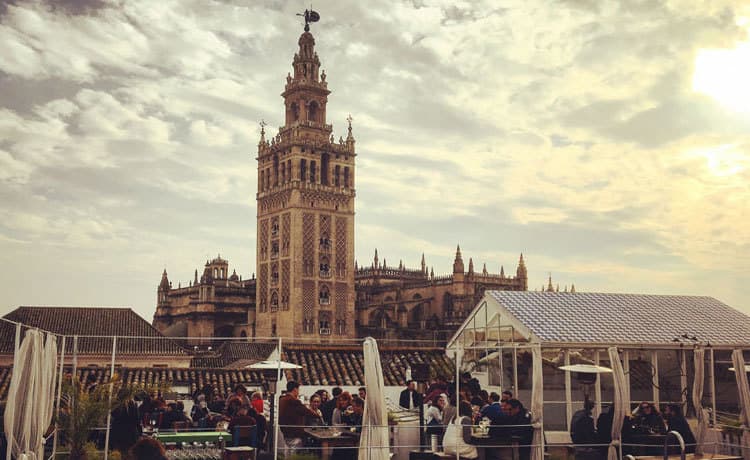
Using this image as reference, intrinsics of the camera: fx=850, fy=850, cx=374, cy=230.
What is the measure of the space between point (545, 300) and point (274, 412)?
8.47 meters

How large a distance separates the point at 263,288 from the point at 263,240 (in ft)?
14.3

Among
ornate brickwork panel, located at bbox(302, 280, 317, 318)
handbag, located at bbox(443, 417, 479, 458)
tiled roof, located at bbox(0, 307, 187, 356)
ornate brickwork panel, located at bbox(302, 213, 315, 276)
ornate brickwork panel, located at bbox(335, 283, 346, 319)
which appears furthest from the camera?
ornate brickwork panel, located at bbox(335, 283, 346, 319)

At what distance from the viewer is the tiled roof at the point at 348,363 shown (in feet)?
76.0

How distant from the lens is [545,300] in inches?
811

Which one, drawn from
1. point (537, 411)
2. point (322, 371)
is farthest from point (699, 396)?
point (322, 371)

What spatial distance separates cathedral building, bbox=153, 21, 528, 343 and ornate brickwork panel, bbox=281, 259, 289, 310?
84 millimetres

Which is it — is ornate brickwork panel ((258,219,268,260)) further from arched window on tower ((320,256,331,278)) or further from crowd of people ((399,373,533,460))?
crowd of people ((399,373,533,460))

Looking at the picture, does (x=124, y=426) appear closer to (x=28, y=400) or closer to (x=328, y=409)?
(x=28, y=400)

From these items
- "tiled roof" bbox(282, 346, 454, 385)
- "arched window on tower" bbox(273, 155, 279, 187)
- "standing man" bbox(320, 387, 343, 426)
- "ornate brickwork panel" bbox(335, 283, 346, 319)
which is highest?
"arched window on tower" bbox(273, 155, 279, 187)

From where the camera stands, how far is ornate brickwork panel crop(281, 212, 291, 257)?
71438 millimetres

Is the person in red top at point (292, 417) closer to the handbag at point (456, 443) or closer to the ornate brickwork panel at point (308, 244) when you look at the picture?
the handbag at point (456, 443)

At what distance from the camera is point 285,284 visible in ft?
Result: 233

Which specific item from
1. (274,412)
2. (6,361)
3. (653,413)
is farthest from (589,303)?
(6,361)

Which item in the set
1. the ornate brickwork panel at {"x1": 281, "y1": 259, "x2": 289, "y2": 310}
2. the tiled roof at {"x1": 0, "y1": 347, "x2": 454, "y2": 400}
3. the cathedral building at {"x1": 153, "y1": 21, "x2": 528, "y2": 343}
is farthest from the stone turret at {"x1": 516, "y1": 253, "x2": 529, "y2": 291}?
the tiled roof at {"x1": 0, "y1": 347, "x2": 454, "y2": 400}
